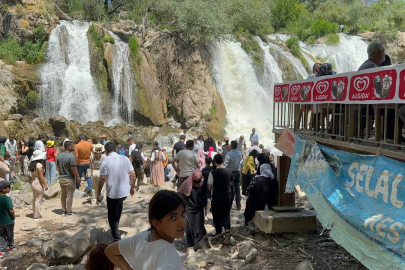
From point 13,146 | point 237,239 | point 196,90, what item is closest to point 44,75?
point 196,90

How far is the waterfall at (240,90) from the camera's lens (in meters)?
25.0

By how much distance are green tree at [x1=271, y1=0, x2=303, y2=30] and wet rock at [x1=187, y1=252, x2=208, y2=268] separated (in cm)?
4114

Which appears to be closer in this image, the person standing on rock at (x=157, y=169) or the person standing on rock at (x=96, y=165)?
the person standing on rock at (x=96, y=165)

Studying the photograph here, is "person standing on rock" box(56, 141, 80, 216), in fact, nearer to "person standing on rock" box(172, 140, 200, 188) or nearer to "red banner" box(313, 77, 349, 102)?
"person standing on rock" box(172, 140, 200, 188)

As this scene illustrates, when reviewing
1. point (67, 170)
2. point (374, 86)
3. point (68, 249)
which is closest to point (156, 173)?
point (67, 170)

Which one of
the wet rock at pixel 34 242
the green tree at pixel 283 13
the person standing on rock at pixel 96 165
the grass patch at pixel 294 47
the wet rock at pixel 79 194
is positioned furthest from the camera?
the green tree at pixel 283 13

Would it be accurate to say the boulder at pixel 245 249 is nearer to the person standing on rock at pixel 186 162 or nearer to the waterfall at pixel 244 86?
the person standing on rock at pixel 186 162

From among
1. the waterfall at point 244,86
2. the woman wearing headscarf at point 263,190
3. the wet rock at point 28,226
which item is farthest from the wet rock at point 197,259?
the waterfall at point 244,86

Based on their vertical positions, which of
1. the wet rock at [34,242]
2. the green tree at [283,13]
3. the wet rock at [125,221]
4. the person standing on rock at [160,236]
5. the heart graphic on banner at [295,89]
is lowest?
the wet rock at [34,242]

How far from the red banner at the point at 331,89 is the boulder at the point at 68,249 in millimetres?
3952

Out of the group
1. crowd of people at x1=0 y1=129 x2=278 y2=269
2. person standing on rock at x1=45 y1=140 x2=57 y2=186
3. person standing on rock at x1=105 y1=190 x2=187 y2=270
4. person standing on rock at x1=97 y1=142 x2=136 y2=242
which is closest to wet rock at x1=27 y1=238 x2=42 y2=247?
crowd of people at x1=0 y1=129 x2=278 y2=269

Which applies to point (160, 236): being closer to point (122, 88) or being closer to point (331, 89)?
point (331, 89)

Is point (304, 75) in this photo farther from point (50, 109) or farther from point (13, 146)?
point (13, 146)

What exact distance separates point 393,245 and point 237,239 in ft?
12.5
